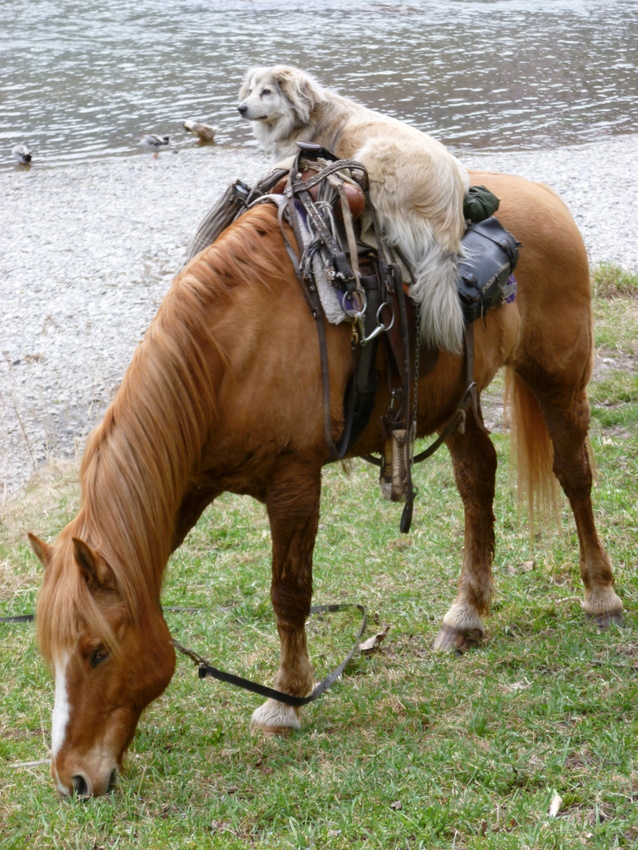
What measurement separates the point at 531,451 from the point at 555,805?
6.07 ft

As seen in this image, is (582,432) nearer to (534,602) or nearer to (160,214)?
(534,602)

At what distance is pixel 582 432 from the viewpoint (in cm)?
402

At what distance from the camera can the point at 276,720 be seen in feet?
10.8

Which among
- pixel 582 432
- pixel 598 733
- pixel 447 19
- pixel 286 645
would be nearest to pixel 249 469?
pixel 286 645

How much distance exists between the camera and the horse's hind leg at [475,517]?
398 centimetres

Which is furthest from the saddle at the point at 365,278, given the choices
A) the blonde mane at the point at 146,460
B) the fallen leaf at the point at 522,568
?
the fallen leaf at the point at 522,568

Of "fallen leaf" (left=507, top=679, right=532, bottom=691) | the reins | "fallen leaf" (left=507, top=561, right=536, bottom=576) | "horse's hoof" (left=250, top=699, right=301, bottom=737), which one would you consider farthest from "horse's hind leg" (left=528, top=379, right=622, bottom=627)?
"horse's hoof" (left=250, top=699, right=301, bottom=737)

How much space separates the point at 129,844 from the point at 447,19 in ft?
79.2

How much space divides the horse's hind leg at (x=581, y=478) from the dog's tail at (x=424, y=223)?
86cm

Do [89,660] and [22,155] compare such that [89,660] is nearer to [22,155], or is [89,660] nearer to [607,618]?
[607,618]

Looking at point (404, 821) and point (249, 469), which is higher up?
point (249, 469)

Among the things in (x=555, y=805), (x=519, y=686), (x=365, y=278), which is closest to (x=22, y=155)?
(x=365, y=278)

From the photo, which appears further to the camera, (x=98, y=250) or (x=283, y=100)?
(x=98, y=250)

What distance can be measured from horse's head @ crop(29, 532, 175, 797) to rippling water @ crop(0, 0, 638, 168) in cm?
1223
